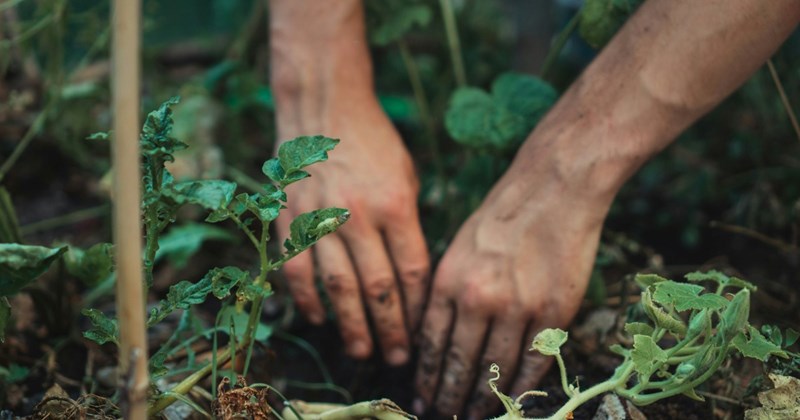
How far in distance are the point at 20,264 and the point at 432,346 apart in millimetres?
600

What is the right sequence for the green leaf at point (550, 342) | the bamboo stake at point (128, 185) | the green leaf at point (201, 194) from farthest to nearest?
the green leaf at point (550, 342) < the green leaf at point (201, 194) < the bamboo stake at point (128, 185)

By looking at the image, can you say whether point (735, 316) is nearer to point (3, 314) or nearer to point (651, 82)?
Answer: point (651, 82)

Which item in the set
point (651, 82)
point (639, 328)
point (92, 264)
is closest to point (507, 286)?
point (639, 328)

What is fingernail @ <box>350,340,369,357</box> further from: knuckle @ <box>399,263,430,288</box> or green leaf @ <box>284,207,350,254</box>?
green leaf @ <box>284,207,350,254</box>

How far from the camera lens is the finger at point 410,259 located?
3.99ft

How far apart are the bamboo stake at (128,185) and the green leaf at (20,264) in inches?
10.4

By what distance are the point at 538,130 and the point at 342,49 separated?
388mm

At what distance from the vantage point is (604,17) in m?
1.19

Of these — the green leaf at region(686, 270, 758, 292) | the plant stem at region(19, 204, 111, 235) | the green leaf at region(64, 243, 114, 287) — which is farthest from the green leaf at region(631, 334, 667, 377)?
the plant stem at region(19, 204, 111, 235)

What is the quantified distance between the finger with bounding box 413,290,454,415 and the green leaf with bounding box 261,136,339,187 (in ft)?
1.21

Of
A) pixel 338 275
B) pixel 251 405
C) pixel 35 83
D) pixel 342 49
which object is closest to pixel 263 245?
pixel 251 405

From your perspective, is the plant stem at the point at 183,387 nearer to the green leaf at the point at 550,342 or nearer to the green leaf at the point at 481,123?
the green leaf at the point at 550,342

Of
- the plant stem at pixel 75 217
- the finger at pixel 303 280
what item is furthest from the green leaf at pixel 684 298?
the plant stem at pixel 75 217

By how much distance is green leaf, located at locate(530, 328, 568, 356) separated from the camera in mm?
833
